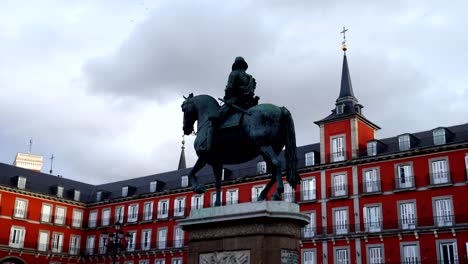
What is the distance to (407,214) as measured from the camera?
1581 inches

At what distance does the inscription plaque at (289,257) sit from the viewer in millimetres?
9094

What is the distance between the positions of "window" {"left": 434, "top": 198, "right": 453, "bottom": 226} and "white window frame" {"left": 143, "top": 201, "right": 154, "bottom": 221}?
2932cm

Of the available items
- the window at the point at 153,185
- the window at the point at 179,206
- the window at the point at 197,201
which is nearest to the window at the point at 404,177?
the window at the point at 197,201

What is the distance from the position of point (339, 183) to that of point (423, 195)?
22.4 ft

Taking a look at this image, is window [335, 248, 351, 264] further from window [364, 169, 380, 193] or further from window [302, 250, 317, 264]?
window [364, 169, 380, 193]

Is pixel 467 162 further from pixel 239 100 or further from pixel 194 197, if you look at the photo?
pixel 239 100

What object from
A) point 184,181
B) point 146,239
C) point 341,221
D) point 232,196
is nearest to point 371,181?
point 341,221

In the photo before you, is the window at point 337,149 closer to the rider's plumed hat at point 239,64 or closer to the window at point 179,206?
the window at point 179,206

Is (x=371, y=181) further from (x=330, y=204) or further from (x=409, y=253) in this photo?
(x=409, y=253)

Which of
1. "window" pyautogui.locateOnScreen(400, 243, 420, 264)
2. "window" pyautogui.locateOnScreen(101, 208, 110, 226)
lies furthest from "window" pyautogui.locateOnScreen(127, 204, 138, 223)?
"window" pyautogui.locateOnScreen(400, 243, 420, 264)

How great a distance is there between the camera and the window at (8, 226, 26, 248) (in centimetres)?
5434

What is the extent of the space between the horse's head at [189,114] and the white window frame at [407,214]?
32.0 metres

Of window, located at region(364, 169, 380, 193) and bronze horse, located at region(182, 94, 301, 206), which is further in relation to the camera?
window, located at region(364, 169, 380, 193)

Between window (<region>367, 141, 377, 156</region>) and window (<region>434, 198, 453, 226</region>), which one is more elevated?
window (<region>367, 141, 377, 156</region>)
